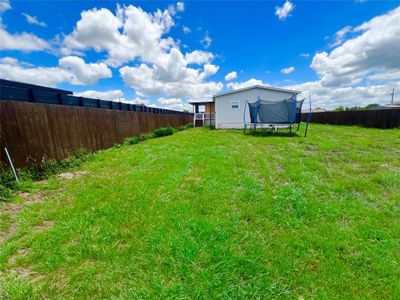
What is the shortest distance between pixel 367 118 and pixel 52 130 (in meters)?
18.7

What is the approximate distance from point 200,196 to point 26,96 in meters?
4.71

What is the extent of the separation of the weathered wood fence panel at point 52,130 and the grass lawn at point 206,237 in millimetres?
946

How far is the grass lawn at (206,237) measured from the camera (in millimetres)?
1513

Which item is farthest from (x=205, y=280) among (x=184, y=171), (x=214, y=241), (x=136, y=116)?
(x=136, y=116)

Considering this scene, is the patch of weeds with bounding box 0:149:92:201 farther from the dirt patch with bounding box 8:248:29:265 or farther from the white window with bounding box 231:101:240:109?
the white window with bounding box 231:101:240:109

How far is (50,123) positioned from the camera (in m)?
4.71

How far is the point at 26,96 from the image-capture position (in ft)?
14.0

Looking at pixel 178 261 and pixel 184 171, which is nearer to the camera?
pixel 178 261

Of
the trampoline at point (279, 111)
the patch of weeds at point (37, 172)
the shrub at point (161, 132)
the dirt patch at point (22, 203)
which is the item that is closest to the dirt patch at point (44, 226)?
the dirt patch at point (22, 203)

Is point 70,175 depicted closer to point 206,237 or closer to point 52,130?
point 52,130

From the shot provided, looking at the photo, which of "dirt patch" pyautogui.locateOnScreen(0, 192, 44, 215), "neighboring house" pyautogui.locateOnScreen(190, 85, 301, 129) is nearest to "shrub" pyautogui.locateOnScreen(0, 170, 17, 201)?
"dirt patch" pyautogui.locateOnScreen(0, 192, 44, 215)

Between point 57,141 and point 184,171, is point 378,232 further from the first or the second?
point 57,141

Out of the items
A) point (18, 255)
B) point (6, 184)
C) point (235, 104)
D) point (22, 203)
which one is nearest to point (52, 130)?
point (6, 184)

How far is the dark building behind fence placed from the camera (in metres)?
3.73
